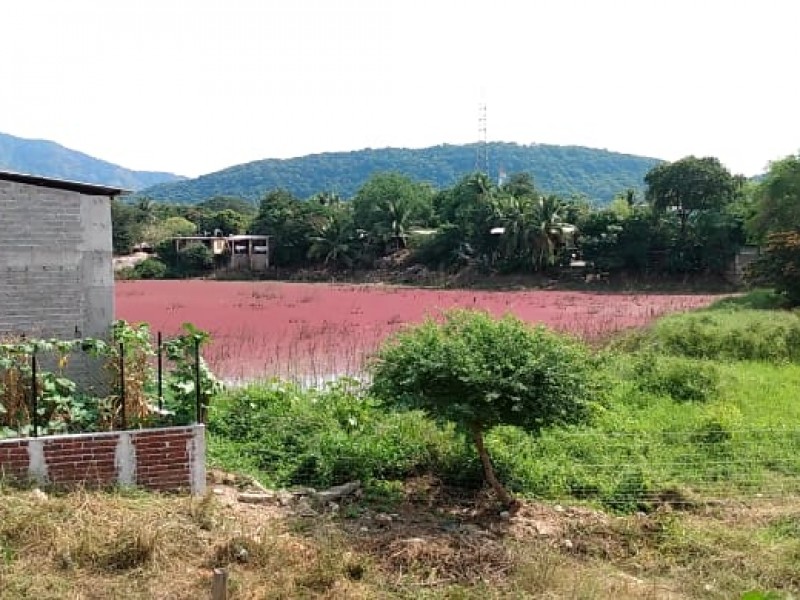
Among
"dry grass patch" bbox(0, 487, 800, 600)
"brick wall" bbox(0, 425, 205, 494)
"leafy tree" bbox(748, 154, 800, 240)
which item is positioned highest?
"leafy tree" bbox(748, 154, 800, 240)

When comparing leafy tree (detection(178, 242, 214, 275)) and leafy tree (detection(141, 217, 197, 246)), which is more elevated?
leafy tree (detection(141, 217, 197, 246))

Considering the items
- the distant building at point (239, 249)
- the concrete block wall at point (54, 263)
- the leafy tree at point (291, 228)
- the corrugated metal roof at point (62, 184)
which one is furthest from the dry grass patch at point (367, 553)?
the distant building at point (239, 249)

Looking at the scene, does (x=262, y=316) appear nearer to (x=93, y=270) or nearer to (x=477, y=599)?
(x=93, y=270)

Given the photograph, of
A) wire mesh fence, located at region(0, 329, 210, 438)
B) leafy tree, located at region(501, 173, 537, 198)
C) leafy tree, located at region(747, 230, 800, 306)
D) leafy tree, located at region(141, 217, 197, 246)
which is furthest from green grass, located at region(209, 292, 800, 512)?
leafy tree, located at region(141, 217, 197, 246)

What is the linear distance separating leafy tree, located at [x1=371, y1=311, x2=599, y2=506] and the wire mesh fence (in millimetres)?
2025

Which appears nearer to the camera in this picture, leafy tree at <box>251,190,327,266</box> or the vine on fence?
the vine on fence

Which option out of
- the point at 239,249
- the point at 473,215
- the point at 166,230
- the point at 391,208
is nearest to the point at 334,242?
the point at 391,208

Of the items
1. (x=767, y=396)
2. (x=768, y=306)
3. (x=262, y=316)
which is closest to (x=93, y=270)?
(x=767, y=396)

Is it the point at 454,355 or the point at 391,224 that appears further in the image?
the point at 391,224

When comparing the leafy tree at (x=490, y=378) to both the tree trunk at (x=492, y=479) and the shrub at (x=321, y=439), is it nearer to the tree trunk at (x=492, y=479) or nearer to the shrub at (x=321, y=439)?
the tree trunk at (x=492, y=479)

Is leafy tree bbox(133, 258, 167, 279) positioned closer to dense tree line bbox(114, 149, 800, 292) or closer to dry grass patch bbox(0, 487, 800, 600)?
dense tree line bbox(114, 149, 800, 292)

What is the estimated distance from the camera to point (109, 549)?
556cm

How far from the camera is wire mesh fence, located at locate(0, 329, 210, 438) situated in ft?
24.9

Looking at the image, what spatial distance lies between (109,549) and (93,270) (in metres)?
4.35
